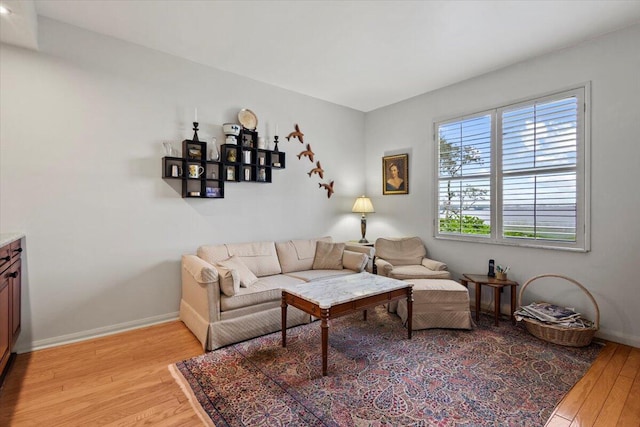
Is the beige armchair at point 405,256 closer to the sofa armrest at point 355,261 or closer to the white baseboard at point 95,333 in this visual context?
the sofa armrest at point 355,261

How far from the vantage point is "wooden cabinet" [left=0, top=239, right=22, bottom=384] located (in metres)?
2.00

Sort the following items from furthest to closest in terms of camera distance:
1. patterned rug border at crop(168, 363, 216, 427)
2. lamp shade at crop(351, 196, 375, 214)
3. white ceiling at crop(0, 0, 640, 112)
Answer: lamp shade at crop(351, 196, 375, 214)
white ceiling at crop(0, 0, 640, 112)
patterned rug border at crop(168, 363, 216, 427)

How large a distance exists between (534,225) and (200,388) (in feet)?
11.8

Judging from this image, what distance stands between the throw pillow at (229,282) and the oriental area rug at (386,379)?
0.49 meters

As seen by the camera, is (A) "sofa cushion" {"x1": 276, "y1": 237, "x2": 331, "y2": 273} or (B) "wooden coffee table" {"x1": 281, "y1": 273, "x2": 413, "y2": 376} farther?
(A) "sofa cushion" {"x1": 276, "y1": 237, "x2": 331, "y2": 273}

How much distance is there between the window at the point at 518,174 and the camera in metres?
3.12

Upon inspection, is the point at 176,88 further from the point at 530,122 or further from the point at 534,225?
the point at 534,225

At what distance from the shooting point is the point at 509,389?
2109 mm

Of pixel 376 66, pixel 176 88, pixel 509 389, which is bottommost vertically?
pixel 509 389

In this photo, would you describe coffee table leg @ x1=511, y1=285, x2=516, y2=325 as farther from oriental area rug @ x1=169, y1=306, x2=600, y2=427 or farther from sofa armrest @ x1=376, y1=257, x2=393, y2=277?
sofa armrest @ x1=376, y1=257, x2=393, y2=277

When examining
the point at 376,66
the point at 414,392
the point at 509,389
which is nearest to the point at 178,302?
the point at 414,392

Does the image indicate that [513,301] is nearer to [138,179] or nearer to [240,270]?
[240,270]

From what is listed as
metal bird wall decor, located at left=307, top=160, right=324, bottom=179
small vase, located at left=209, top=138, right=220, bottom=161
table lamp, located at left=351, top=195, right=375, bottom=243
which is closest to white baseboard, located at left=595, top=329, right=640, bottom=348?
table lamp, located at left=351, top=195, right=375, bottom=243

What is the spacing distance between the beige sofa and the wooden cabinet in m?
1.23
